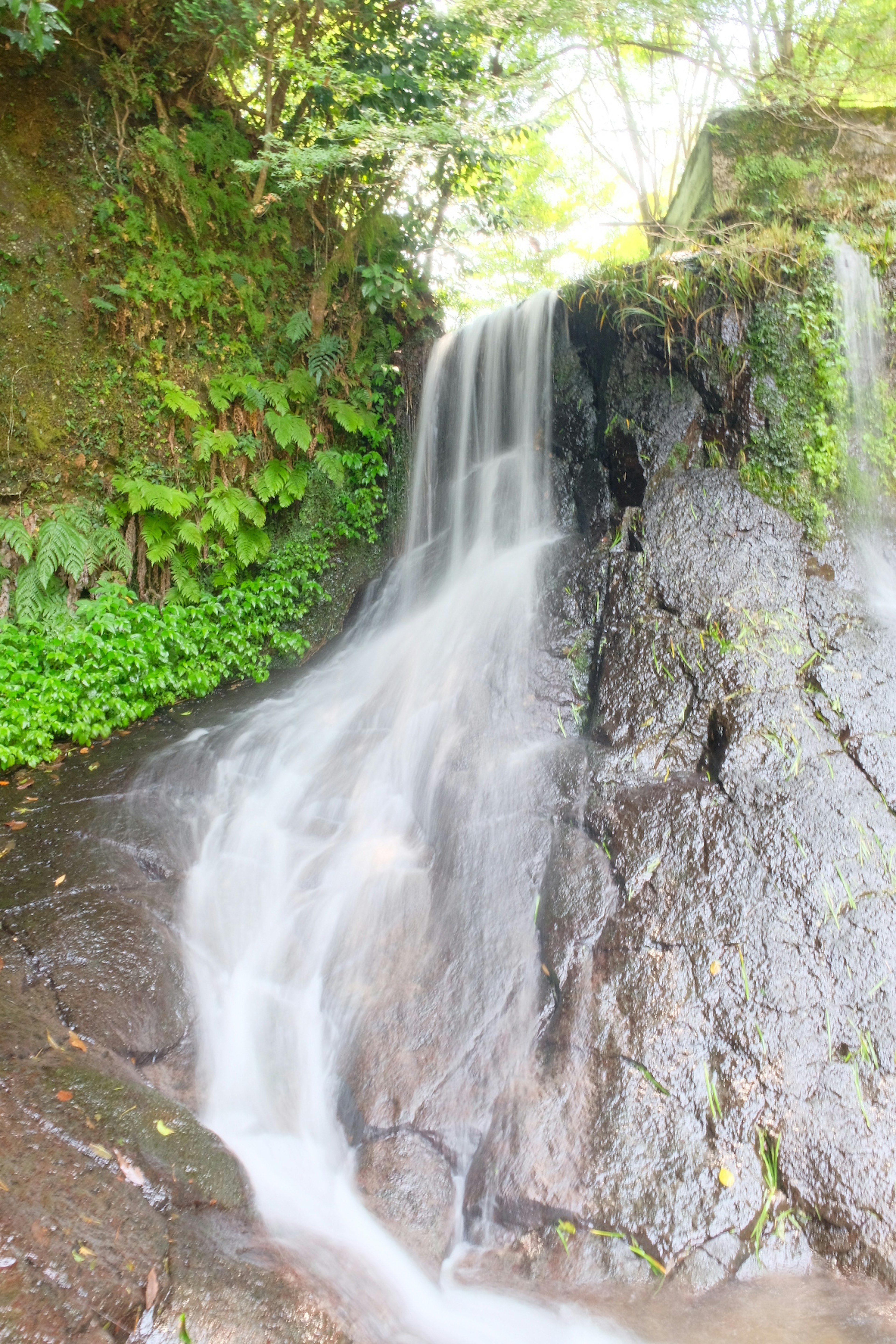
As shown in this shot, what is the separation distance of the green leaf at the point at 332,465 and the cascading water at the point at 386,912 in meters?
1.72

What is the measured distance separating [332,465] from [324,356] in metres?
1.22

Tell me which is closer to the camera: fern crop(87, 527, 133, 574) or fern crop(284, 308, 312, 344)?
fern crop(87, 527, 133, 574)

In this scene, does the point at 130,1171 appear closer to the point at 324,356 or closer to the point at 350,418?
the point at 350,418

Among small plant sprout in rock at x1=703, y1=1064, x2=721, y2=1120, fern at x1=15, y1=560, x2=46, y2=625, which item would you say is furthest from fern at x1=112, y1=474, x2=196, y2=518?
small plant sprout in rock at x1=703, y1=1064, x2=721, y2=1120

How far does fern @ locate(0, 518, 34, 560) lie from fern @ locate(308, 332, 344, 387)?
10.8 feet

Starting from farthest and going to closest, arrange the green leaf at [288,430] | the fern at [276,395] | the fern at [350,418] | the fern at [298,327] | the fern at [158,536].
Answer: the fern at [350,418] < the fern at [298,327] < the fern at [276,395] < the green leaf at [288,430] < the fern at [158,536]

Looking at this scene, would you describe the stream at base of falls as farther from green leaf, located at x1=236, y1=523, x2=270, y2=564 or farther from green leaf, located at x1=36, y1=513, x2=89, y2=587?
green leaf, located at x1=236, y1=523, x2=270, y2=564

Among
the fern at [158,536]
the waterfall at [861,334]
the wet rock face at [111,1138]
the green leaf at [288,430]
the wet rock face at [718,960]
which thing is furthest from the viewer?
the green leaf at [288,430]

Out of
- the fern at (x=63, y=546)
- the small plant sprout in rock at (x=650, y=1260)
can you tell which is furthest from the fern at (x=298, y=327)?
the small plant sprout in rock at (x=650, y=1260)

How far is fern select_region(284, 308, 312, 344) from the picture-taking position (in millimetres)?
7828

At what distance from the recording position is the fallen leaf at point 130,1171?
2.77m

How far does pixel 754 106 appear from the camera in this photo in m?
7.38

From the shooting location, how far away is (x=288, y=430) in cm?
751

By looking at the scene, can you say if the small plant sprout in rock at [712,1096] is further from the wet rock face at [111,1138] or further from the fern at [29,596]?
the fern at [29,596]
